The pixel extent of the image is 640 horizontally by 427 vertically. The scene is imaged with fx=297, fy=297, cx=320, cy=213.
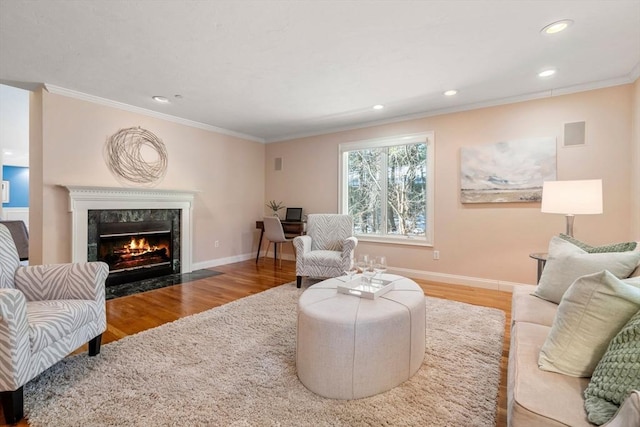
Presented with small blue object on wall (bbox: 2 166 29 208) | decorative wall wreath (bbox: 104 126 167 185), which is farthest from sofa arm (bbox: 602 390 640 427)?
small blue object on wall (bbox: 2 166 29 208)

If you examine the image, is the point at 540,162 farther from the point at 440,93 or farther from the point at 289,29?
the point at 289,29

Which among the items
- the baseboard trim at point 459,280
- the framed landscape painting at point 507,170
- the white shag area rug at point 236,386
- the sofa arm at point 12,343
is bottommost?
the white shag area rug at point 236,386

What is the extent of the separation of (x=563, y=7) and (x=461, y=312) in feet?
8.28

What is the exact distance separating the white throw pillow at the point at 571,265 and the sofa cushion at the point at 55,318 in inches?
117

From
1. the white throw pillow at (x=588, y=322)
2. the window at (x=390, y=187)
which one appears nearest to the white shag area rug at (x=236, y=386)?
the white throw pillow at (x=588, y=322)

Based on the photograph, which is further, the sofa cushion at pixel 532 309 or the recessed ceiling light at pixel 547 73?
the recessed ceiling light at pixel 547 73

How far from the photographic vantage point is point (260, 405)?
1560 mm

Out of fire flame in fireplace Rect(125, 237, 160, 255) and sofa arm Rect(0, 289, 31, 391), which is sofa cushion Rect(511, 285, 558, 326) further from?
fire flame in fireplace Rect(125, 237, 160, 255)

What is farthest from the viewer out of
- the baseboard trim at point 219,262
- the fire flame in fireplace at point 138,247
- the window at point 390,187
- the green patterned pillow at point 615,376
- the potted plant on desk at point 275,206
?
the potted plant on desk at point 275,206

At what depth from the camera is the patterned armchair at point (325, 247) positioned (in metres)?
3.60

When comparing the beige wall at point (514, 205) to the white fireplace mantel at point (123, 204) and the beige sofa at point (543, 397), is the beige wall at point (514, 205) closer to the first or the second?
the beige sofa at point (543, 397)

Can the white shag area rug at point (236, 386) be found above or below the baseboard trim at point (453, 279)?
below

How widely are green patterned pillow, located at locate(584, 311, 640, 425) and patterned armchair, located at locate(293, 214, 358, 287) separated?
8.82ft

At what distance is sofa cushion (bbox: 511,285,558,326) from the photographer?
1.67m
